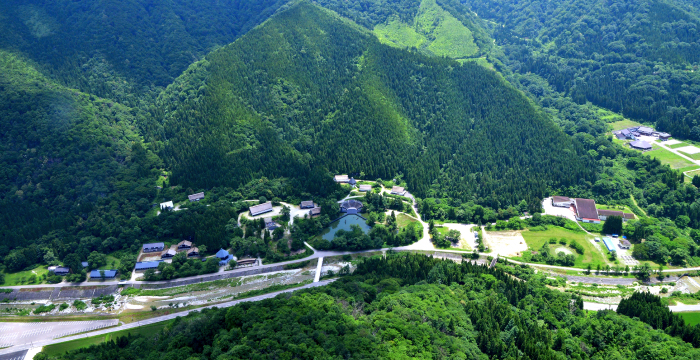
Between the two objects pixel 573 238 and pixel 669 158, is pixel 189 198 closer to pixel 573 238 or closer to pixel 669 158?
pixel 573 238

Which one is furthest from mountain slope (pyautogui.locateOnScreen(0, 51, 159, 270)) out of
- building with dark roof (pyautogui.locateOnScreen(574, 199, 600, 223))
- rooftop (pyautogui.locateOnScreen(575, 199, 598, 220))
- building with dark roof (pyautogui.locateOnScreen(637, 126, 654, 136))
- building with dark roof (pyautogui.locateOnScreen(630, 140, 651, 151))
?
building with dark roof (pyautogui.locateOnScreen(637, 126, 654, 136))

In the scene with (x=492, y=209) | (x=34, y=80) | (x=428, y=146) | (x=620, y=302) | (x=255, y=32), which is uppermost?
(x=255, y=32)

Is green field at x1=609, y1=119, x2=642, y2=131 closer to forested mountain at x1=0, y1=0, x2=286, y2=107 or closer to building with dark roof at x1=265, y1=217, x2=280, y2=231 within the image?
building with dark roof at x1=265, y1=217, x2=280, y2=231

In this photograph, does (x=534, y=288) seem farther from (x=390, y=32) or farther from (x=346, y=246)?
(x=390, y=32)

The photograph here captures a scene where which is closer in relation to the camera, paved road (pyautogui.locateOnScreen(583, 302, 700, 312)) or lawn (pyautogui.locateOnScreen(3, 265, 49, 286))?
paved road (pyautogui.locateOnScreen(583, 302, 700, 312))

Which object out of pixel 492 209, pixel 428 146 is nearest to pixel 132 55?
pixel 428 146
